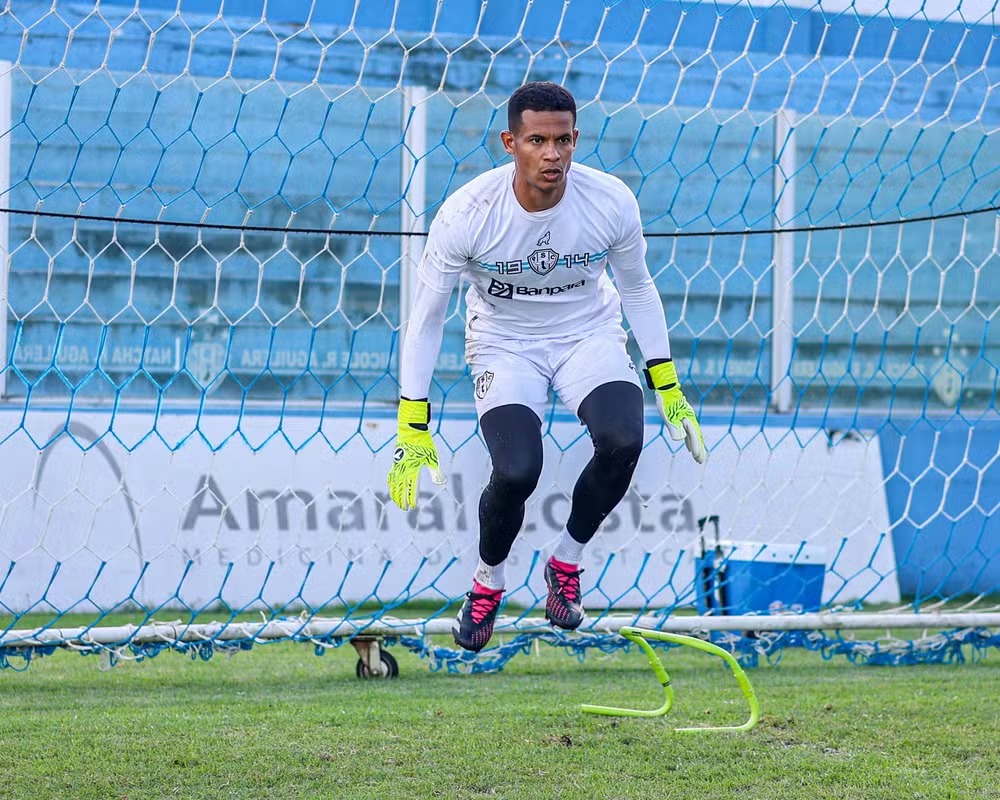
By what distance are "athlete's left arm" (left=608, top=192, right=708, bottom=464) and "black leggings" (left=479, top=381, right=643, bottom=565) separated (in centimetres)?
16

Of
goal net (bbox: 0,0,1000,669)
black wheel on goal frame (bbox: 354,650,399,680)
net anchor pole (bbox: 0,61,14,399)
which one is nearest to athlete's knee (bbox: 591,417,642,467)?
goal net (bbox: 0,0,1000,669)

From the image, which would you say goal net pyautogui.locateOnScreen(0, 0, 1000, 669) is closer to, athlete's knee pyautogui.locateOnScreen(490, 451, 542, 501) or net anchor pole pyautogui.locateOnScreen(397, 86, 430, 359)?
net anchor pole pyautogui.locateOnScreen(397, 86, 430, 359)

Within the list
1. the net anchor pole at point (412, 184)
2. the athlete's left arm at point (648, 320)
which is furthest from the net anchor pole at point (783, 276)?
the athlete's left arm at point (648, 320)

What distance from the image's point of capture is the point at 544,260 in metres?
4.71

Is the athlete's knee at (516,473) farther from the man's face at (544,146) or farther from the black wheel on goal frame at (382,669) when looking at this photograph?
the black wheel on goal frame at (382,669)

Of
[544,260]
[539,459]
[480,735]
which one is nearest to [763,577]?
[480,735]

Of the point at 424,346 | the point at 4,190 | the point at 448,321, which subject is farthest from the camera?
the point at 448,321

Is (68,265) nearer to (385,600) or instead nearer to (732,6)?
(385,600)

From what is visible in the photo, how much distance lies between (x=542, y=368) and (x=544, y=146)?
84 cm

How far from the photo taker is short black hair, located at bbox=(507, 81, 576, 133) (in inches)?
175

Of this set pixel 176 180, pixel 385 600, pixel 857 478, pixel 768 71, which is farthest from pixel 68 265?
pixel 857 478

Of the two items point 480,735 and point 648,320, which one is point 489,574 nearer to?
point 480,735

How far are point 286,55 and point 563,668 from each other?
159 inches

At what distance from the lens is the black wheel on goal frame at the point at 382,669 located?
653 cm
